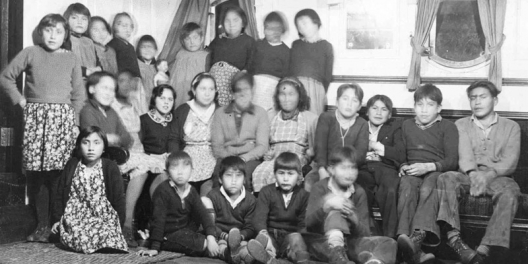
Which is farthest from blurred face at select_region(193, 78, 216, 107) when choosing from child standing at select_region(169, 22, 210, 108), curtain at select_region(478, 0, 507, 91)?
curtain at select_region(478, 0, 507, 91)

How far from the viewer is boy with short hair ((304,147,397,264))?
14.7ft

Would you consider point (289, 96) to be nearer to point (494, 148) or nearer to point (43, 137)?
point (494, 148)

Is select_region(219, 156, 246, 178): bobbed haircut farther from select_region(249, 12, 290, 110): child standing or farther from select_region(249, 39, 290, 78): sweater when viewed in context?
select_region(249, 39, 290, 78): sweater

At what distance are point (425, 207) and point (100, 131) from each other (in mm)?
2393

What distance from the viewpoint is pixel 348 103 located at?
16.5ft

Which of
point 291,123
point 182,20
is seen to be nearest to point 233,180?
point 291,123

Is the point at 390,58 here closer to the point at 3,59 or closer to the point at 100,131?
the point at 100,131

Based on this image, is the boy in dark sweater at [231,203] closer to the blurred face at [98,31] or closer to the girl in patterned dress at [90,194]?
the girl in patterned dress at [90,194]

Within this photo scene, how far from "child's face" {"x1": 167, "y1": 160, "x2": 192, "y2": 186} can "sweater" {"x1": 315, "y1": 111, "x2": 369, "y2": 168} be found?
0.95m

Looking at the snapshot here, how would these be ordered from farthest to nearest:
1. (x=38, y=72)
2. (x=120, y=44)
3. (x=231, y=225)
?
(x=120, y=44) → (x=38, y=72) → (x=231, y=225)

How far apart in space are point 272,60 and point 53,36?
69.4 inches

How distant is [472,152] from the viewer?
4824 millimetres

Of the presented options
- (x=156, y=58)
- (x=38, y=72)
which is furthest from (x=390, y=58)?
(x=38, y=72)

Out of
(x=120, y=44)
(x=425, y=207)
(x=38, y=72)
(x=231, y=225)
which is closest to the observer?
(x=425, y=207)
